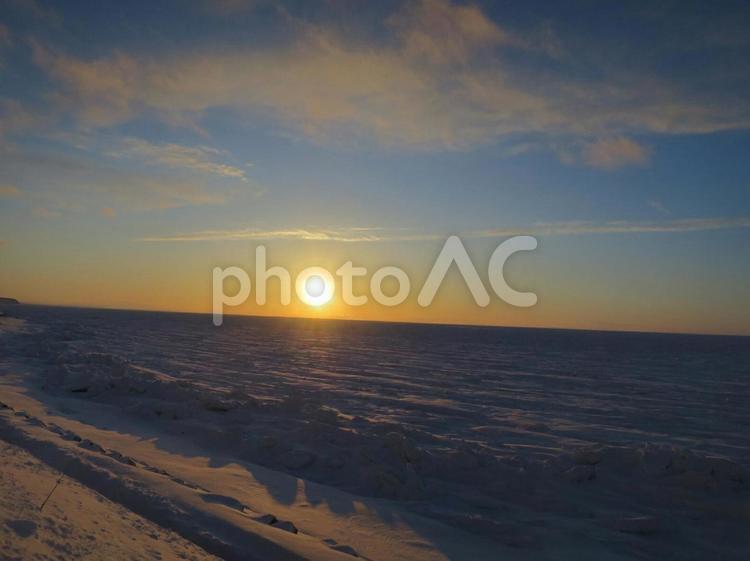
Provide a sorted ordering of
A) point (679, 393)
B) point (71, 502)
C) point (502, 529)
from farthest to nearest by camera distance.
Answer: point (679, 393) < point (502, 529) < point (71, 502)

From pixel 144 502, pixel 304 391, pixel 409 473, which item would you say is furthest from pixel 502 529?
pixel 304 391

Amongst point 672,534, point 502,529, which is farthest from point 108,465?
point 672,534

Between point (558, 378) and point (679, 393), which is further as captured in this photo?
point (558, 378)

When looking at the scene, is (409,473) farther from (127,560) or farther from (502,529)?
(127,560)

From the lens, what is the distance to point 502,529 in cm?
851

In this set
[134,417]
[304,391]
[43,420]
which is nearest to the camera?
[43,420]

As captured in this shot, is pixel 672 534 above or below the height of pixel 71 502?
below

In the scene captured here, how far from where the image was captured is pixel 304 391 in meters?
23.4

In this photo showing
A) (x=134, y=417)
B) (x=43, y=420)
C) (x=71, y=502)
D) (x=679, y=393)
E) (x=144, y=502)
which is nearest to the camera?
(x=71, y=502)

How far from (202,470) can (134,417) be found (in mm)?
6308

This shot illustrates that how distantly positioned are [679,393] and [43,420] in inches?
1150

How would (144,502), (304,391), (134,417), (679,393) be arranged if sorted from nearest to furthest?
(144,502), (134,417), (304,391), (679,393)

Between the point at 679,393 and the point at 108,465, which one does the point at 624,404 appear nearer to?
the point at 679,393

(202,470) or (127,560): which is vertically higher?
(127,560)
